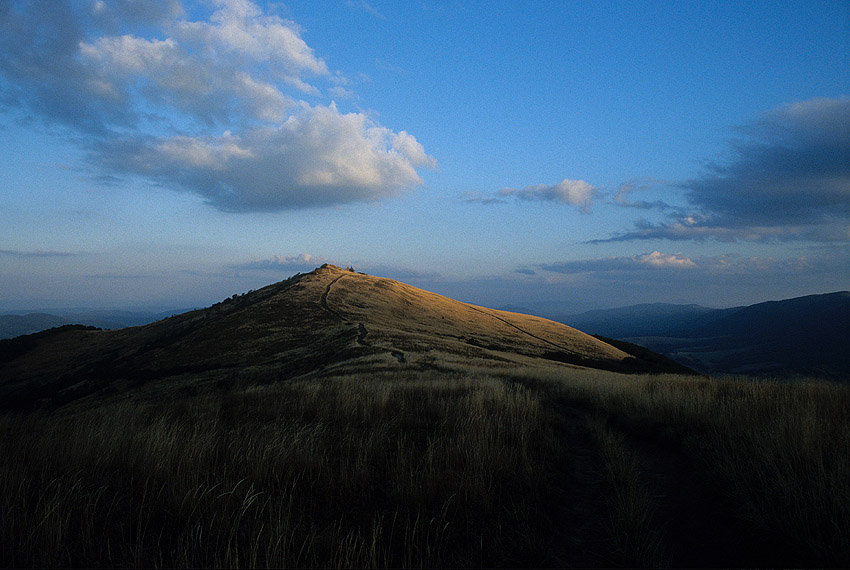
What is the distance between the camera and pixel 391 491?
12.4 feet

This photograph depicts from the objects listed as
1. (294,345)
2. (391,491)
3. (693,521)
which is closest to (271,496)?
(391,491)

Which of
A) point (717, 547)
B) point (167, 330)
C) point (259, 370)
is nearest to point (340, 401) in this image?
point (717, 547)

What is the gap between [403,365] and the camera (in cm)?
2239

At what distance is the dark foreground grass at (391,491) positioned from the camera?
9.15ft

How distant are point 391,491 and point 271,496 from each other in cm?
113

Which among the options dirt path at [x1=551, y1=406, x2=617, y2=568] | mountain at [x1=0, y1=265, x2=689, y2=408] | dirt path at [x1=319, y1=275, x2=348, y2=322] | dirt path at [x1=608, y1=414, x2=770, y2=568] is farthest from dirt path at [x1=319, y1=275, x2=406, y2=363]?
dirt path at [x1=608, y1=414, x2=770, y2=568]

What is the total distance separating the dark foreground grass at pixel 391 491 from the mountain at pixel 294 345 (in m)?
14.6

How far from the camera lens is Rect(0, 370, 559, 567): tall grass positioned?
2725 mm

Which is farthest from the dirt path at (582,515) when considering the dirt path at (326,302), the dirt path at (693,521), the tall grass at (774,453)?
the dirt path at (326,302)

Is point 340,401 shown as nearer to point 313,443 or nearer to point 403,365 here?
point 313,443

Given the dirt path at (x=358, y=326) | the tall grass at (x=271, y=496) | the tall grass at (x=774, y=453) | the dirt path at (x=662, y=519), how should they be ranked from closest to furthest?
1. the tall grass at (x=271, y=496)
2. the tall grass at (x=774, y=453)
3. the dirt path at (x=662, y=519)
4. the dirt path at (x=358, y=326)

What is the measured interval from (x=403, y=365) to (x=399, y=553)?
1965cm

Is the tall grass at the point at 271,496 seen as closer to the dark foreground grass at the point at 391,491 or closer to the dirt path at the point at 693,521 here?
the dark foreground grass at the point at 391,491

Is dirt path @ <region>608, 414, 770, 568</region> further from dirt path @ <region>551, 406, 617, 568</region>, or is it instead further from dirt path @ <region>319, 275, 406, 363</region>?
dirt path @ <region>319, 275, 406, 363</region>
